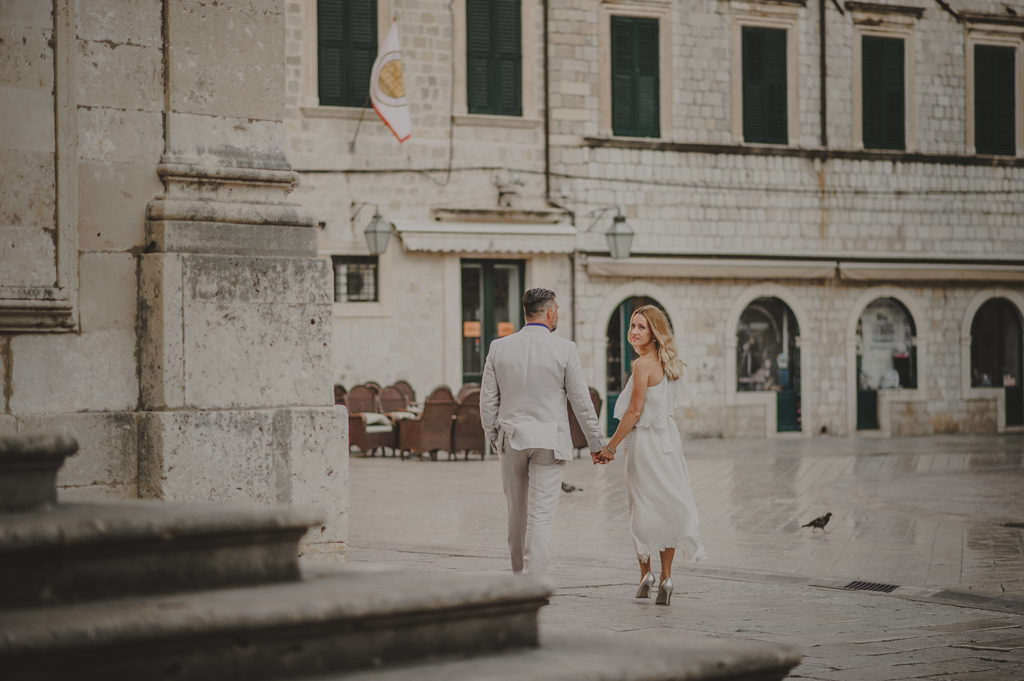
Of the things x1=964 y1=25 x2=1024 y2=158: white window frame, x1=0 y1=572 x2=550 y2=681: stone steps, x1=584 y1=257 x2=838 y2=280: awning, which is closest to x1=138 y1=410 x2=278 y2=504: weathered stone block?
x1=0 y1=572 x2=550 y2=681: stone steps

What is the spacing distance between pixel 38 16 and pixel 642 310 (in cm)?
367

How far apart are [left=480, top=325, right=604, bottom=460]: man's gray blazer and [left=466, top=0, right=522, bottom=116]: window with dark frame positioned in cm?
1605

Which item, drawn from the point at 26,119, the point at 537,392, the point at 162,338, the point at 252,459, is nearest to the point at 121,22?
the point at 26,119

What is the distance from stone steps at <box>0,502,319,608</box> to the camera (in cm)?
346

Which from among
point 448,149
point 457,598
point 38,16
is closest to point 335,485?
point 38,16

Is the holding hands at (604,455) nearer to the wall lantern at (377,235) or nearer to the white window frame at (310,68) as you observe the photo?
the wall lantern at (377,235)

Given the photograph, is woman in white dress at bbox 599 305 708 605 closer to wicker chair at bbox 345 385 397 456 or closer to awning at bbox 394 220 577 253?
wicker chair at bbox 345 385 397 456

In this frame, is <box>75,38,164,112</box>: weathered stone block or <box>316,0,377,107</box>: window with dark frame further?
<box>316,0,377,107</box>: window with dark frame

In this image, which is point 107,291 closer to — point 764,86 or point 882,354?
point 764,86

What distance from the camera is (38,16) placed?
6367 millimetres

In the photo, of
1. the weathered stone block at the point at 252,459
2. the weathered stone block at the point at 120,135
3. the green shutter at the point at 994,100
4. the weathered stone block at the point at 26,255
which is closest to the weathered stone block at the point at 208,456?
the weathered stone block at the point at 252,459

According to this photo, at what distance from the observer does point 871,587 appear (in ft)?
27.8

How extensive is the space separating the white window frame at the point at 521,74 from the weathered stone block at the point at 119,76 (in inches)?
644

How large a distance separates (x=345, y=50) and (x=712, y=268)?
24.3ft
